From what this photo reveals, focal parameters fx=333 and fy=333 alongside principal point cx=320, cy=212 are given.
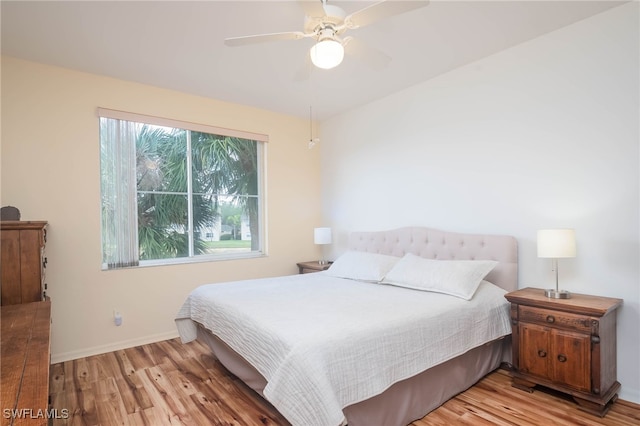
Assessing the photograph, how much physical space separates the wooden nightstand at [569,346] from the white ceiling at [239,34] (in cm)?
203

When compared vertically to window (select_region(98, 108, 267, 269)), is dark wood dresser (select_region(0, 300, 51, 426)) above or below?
below

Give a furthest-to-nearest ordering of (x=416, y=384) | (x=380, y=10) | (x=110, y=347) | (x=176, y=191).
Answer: (x=176, y=191) → (x=110, y=347) → (x=416, y=384) → (x=380, y=10)

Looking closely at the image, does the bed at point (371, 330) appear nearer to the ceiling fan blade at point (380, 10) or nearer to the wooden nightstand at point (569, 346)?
the wooden nightstand at point (569, 346)

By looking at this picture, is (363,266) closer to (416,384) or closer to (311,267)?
(311,267)

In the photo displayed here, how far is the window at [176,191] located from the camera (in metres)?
3.35

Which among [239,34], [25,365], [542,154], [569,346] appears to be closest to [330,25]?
[239,34]

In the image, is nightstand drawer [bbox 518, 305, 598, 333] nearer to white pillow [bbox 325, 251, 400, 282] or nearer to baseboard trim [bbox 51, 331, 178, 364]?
white pillow [bbox 325, 251, 400, 282]

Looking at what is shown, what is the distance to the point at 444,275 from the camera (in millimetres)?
2713

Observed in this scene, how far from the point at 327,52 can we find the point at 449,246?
2169mm

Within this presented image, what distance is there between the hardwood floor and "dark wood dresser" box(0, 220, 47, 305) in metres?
0.79

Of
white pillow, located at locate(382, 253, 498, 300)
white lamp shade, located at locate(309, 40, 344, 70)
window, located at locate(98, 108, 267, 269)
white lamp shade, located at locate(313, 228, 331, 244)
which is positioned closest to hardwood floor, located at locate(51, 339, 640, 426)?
white pillow, located at locate(382, 253, 498, 300)

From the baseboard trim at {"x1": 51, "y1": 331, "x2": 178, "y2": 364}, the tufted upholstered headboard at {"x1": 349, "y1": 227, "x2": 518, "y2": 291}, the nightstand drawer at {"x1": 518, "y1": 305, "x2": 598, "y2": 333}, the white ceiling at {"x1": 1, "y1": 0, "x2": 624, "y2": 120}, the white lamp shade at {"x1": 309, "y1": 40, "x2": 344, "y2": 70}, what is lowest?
the baseboard trim at {"x1": 51, "y1": 331, "x2": 178, "y2": 364}

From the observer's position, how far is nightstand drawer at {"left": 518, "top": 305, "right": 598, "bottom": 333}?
213cm

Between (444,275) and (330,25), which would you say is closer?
(330,25)
